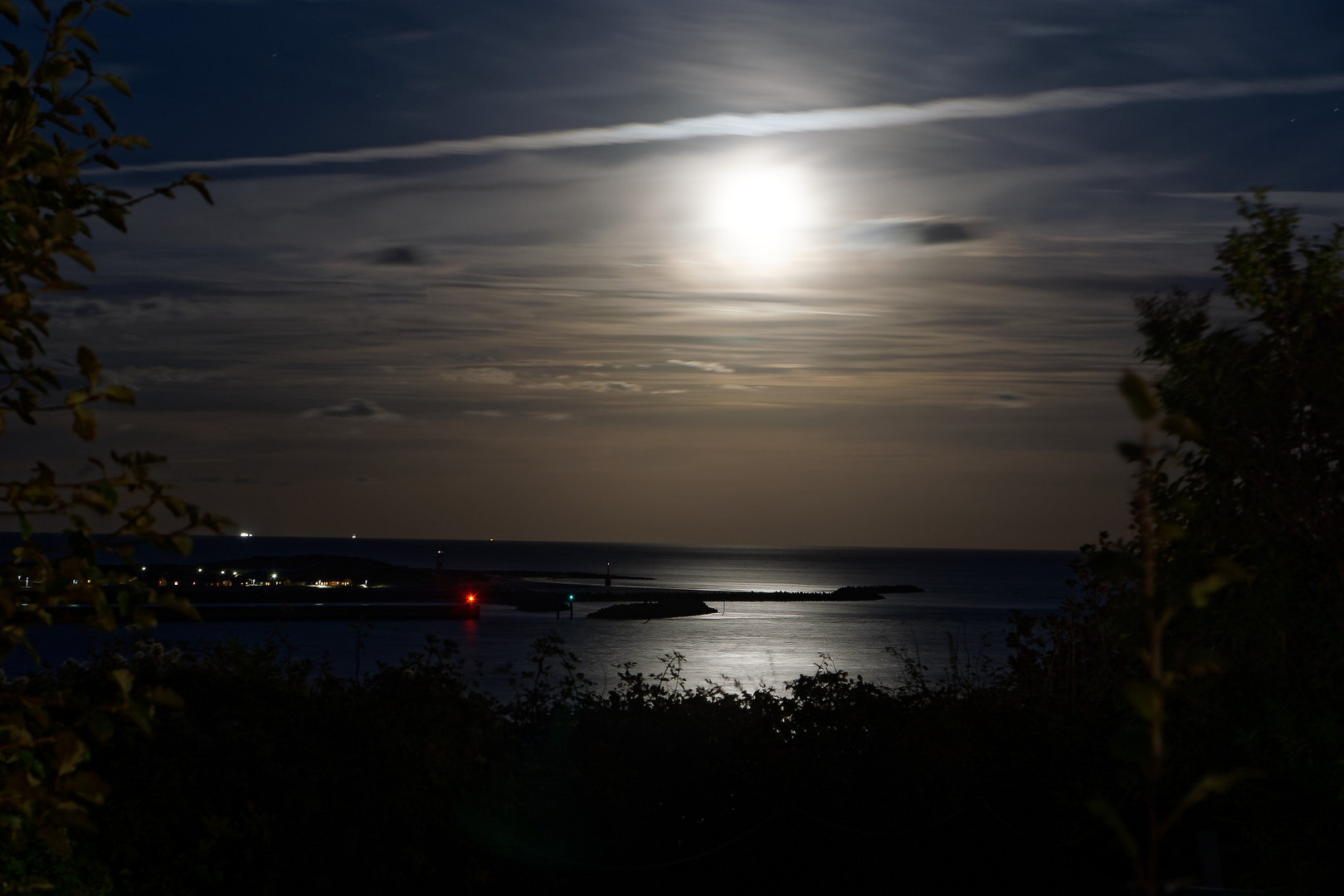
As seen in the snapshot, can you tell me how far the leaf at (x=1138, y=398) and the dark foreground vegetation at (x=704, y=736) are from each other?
0.31 metres

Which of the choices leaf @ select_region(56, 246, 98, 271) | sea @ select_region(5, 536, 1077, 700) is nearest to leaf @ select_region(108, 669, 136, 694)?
leaf @ select_region(56, 246, 98, 271)

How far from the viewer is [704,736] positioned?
811 cm

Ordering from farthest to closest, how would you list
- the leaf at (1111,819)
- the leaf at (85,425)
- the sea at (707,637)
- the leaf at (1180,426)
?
the sea at (707,637), the leaf at (85,425), the leaf at (1180,426), the leaf at (1111,819)

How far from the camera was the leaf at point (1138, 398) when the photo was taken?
1353 mm

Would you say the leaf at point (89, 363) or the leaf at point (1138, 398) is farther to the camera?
the leaf at point (89, 363)

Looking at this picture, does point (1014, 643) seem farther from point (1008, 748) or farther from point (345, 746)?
point (345, 746)

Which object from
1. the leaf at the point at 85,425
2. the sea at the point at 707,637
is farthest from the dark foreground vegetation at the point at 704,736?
the sea at the point at 707,637

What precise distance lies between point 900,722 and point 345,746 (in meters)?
4.14

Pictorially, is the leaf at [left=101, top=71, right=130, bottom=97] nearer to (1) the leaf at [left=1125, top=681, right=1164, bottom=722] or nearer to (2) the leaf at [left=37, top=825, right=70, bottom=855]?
(2) the leaf at [left=37, top=825, right=70, bottom=855]

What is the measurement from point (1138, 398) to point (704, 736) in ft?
23.3

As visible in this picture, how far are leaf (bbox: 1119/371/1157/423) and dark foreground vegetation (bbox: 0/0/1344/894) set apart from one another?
1.01 ft

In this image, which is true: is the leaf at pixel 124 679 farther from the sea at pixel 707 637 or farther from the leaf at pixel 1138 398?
the sea at pixel 707 637

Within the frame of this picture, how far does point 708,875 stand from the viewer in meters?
7.95

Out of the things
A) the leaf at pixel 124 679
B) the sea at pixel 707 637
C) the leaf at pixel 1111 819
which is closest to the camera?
the leaf at pixel 1111 819
